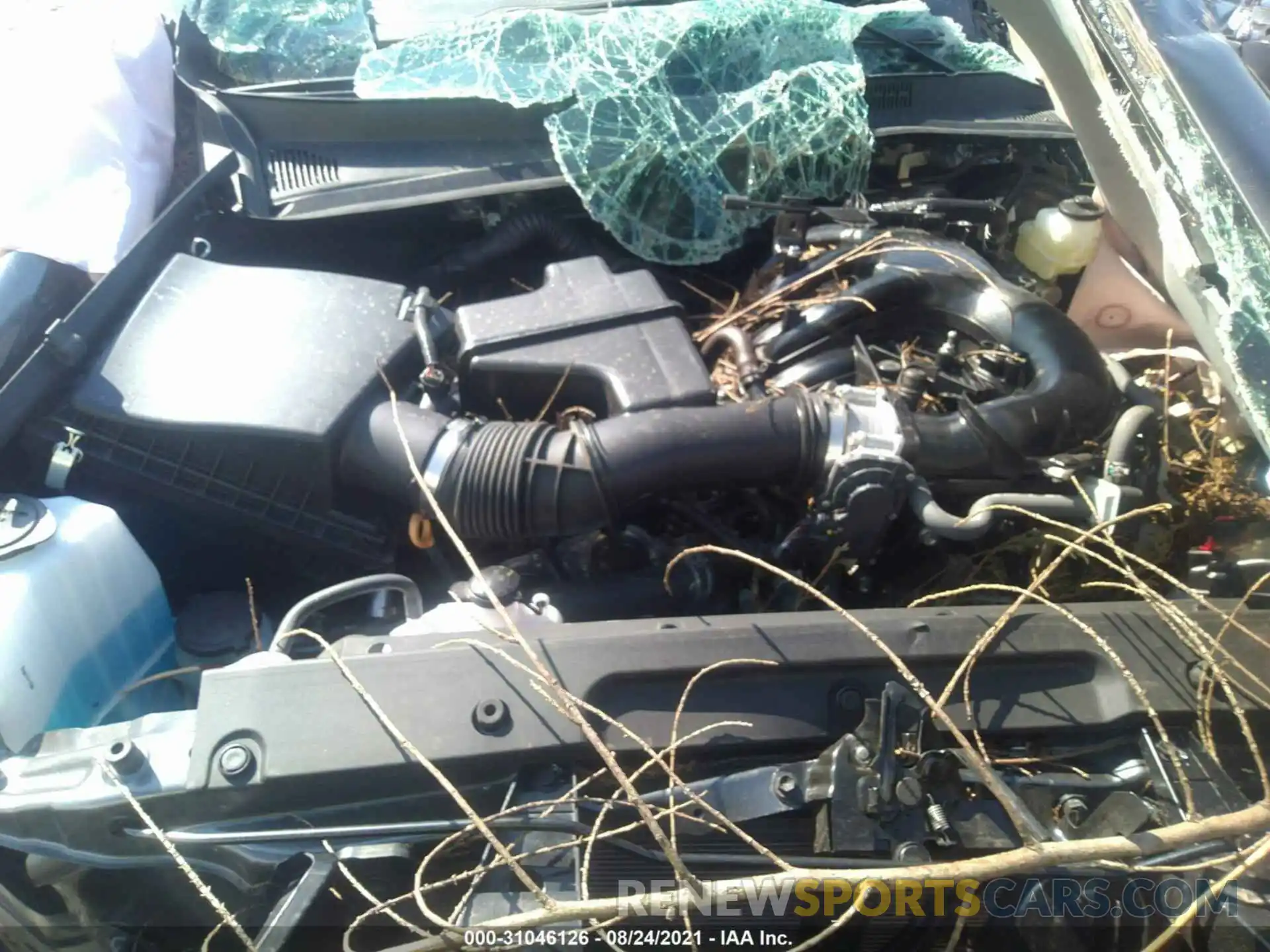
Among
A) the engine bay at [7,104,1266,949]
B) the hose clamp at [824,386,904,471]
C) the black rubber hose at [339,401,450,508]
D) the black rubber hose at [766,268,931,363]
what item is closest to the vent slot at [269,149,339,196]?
the engine bay at [7,104,1266,949]

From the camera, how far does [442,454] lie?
4.60 ft

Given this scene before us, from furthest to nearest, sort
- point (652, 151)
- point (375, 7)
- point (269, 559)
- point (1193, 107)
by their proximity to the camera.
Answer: point (375, 7)
point (652, 151)
point (269, 559)
point (1193, 107)

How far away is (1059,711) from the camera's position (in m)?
1.17

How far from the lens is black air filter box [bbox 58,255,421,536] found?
4.63 ft

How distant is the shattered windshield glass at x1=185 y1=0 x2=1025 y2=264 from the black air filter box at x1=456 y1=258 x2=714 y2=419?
24cm

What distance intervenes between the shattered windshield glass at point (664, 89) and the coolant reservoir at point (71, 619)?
1.00 meters

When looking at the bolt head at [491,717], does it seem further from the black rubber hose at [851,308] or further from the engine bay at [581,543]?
the black rubber hose at [851,308]

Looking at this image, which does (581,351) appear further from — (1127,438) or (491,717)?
(1127,438)

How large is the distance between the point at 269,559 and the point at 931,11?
78.6 inches

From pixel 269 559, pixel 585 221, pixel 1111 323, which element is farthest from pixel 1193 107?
pixel 269 559

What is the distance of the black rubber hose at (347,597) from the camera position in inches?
50.9

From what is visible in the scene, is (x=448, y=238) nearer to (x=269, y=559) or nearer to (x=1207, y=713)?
(x=269, y=559)

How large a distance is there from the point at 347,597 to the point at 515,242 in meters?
0.86

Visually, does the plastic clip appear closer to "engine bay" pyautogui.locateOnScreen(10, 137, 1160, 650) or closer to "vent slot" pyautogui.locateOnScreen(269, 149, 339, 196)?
"engine bay" pyautogui.locateOnScreen(10, 137, 1160, 650)
